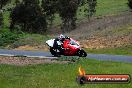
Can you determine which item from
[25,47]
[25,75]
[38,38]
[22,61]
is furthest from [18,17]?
[25,75]

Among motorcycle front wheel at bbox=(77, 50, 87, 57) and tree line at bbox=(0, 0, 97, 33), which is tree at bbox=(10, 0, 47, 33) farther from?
motorcycle front wheel at bbox=(77, 50, 87, 57)

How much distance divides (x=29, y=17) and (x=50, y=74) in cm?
6755

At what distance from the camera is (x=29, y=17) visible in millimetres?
91062

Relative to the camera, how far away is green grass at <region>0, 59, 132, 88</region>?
67.8ft

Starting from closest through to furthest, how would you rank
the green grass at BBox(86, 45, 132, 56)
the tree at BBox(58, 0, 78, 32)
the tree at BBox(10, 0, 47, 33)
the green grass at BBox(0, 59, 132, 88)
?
the green grass at BBox(0, 59, 132, 88) < the green grass at BBox(86, 45, 132, 56) < the tree at BBox(10, 0, 47, 33) < the tree at BBox(58, 0, 78, 32)

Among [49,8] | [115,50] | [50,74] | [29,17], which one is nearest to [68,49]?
[115,50]

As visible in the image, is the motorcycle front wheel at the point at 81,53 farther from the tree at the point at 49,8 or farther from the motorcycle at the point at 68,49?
the tree at the point at 49,8

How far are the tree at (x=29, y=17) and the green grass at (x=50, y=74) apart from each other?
6160cm

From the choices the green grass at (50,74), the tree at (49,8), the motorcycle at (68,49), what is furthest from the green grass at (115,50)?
the tree at (49,8)

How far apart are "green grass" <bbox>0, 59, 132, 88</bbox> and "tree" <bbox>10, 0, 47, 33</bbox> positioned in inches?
2425

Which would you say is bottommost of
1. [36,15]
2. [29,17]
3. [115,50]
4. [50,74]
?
[29,17]

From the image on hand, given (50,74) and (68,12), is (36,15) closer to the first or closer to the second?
(68,12)

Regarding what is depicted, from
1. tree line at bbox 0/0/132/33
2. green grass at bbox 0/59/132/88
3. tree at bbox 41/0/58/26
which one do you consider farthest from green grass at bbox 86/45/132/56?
tree at bbox 41/0/58/26

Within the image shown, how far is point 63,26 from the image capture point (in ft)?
318
